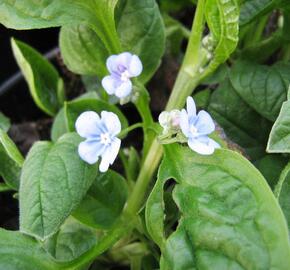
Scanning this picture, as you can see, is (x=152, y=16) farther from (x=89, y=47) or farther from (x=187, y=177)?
(x=187, y=177)

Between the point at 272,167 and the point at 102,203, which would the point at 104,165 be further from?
the point at 272,167

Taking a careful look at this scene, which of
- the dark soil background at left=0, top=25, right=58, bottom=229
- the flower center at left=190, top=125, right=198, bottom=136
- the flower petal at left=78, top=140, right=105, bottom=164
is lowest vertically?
the dark soil background at left=0, top=25, right=58, bottom=229

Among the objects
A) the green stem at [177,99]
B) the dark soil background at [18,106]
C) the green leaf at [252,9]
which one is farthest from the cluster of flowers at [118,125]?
the dark soil background at [18,106]

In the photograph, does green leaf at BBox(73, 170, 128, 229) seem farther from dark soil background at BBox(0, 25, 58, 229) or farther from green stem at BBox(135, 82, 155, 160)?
dark soil background at BBox(0, 25, 58, 229)

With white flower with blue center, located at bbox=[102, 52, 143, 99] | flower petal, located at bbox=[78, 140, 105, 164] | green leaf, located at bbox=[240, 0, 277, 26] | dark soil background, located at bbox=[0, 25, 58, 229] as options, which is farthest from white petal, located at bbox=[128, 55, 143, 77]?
dark soil background, located at bbox=[0, 25, 58, 229]

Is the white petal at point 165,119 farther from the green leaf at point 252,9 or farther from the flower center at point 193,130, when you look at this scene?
the green leaf at point 252,9

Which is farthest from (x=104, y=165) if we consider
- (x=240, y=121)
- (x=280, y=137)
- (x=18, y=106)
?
(x=18, y=106)

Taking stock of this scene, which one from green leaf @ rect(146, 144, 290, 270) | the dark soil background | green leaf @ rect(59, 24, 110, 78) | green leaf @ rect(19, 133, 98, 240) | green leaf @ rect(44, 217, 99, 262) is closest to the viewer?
green leaf @ rect(146, 144, 290, 270)
